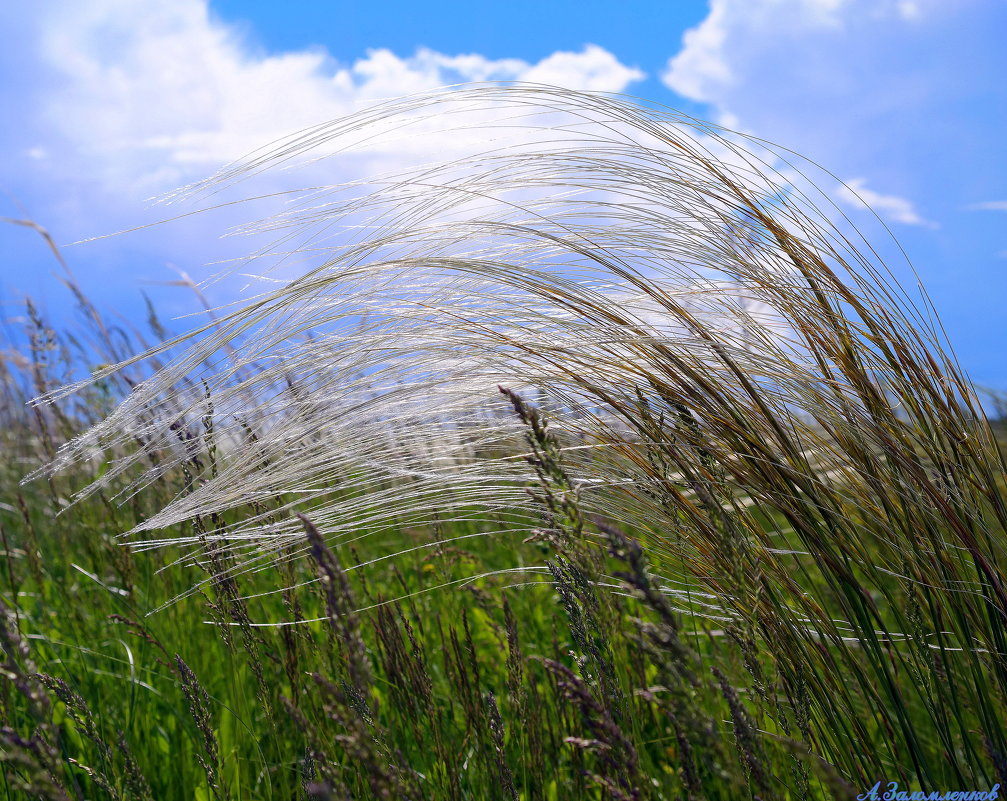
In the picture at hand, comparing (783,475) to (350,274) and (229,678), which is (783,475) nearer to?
(350,274)

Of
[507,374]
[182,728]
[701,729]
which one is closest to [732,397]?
[507,374]

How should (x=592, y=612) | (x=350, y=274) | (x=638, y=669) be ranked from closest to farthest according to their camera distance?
(x=592, y=612)
(x=350, y=274)
(x=638, y=669)

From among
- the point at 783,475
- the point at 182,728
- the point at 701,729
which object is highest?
the point at 783,475

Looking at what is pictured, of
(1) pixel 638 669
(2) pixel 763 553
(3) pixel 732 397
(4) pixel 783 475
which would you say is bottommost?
(1) pixel 638 669

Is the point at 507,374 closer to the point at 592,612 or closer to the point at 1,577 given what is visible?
the point at 592,612

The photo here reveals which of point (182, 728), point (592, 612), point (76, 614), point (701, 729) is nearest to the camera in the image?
point (701, 729)

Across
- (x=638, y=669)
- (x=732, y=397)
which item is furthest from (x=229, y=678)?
(x=732, y=397)

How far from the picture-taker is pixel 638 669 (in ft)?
5.75

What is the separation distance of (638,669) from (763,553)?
0.55 metres

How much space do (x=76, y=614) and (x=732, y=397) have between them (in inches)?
104

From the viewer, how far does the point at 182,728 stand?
80.8 inches

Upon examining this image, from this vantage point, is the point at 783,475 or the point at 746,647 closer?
the point at 746,647

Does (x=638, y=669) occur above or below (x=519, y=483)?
below

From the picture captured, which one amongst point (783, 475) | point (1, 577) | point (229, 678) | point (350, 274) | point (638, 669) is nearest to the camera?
point (783, 475)
